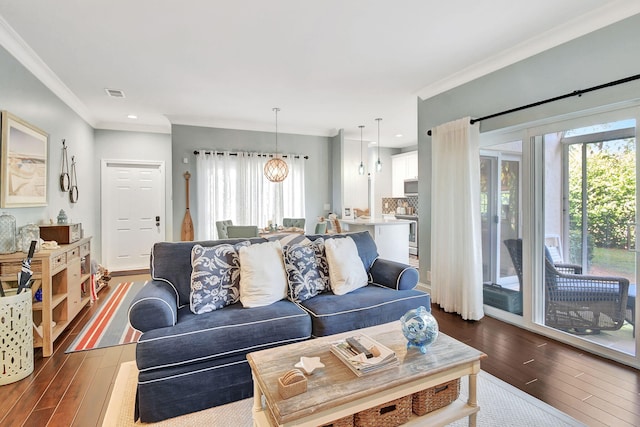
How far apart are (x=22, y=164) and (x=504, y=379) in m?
4.55

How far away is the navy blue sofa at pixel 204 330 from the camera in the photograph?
1.82 metres

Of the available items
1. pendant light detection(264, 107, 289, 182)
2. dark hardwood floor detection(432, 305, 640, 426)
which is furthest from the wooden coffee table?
pendant light detection(264, 107, 289, 182)

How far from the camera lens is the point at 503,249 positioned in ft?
11.5

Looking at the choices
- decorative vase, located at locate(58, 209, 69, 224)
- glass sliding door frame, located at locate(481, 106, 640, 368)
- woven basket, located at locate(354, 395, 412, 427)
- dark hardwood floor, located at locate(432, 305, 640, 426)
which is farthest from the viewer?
decorative vase, located at locate(58, 209, 69, 224)

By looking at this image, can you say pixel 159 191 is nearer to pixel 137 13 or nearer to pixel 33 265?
pixel 33 265

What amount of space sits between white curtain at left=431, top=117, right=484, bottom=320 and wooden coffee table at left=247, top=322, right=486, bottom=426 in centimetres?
182

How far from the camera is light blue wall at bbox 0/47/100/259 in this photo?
2.90 meters

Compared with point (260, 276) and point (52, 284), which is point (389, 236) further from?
point (52, 284)

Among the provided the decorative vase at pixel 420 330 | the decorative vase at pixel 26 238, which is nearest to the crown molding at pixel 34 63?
the decorative vase at pixel 26 238

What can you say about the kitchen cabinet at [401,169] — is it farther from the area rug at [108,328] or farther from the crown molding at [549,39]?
the area rug at [108,328]

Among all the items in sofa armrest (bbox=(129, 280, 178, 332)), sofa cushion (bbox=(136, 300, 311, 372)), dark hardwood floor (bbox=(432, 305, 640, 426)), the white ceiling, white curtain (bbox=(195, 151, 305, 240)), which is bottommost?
dark hardwood floor (bbox=(432, 305, 640, 426))

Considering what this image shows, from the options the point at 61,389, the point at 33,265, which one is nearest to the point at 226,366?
the point at 61,389

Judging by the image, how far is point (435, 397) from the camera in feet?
5.31

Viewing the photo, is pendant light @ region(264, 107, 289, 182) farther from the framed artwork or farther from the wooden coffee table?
the wooden coffee table
